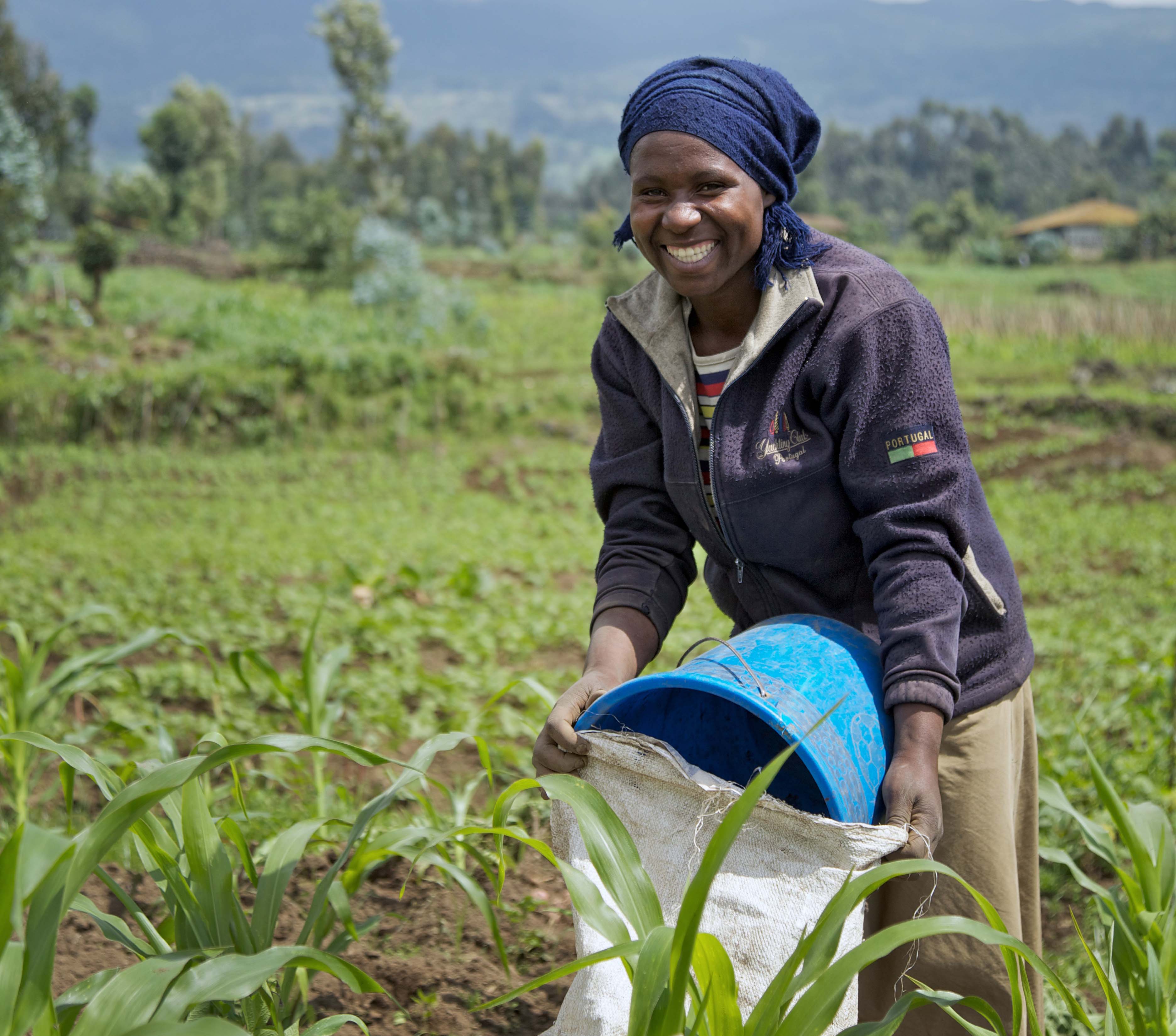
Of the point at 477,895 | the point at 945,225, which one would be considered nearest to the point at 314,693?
the point at 477,895

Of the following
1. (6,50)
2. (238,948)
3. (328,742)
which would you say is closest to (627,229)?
(328,742)

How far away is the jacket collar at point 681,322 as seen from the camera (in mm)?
1464

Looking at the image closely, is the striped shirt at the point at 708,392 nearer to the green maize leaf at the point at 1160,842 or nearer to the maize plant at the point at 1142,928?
the maize plant at the point at 1142,928

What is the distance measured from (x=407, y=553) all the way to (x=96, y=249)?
1299 centimetres

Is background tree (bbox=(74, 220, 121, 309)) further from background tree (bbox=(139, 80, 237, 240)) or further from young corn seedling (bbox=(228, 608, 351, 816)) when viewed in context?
background tree (bbox=(139, 80, 237, 240))

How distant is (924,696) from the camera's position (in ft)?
4.39

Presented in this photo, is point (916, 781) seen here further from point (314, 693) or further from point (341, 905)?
point (314, 693)

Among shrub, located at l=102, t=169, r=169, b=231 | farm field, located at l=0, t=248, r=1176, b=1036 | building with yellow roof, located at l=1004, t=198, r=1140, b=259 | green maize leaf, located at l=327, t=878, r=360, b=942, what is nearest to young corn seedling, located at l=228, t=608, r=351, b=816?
farm field, located at l=0, t=248, r=1176, b=1036

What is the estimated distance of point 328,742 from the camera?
1.47 metres

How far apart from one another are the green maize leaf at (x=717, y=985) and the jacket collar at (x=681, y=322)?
75 cm

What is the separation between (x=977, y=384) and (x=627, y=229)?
1309 centimetres

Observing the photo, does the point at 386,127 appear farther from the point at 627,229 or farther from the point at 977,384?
the point at 627,229

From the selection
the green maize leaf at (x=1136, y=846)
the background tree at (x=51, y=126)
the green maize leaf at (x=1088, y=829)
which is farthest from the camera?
the background tree at (x=51, y=126)

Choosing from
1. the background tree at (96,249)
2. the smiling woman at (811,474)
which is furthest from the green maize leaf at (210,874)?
the background tree at (96,249)
